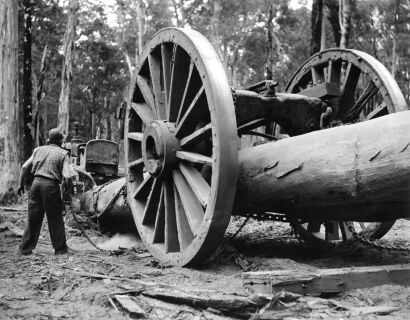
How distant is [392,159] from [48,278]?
3059mm

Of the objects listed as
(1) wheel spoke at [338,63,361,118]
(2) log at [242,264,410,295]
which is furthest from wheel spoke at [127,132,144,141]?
(2) log at [242,264,410,295]

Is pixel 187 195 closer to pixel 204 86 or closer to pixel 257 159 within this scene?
pixel 257 159

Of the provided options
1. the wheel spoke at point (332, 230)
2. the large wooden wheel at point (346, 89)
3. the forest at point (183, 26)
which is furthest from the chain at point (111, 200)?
the forest at point (183, 26)

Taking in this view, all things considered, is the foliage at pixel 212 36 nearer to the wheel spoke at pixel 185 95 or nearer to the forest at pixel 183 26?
the forest at pixel 183 26

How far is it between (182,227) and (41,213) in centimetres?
241

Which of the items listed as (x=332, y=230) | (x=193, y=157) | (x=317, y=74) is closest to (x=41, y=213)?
(x=193, y=157)

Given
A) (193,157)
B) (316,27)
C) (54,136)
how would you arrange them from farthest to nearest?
(316,27) → (54,136) → (193,157)

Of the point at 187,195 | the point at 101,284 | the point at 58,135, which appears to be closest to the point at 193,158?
the point at 187,195

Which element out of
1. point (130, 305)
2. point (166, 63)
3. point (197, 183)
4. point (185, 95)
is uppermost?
point (166, 63)

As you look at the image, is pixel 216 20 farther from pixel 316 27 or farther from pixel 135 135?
pixel 135 135

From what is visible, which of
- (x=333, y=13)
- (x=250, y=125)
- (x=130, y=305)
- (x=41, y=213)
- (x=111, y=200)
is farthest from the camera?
(x=333, y=13)

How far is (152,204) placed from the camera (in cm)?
583

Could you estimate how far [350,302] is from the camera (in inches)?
140

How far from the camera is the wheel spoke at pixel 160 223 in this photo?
5.51m
